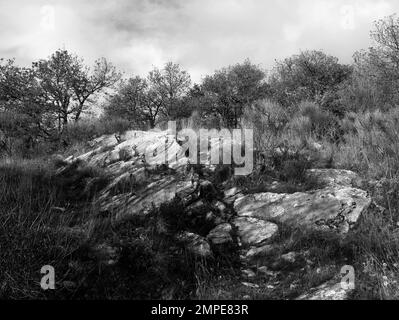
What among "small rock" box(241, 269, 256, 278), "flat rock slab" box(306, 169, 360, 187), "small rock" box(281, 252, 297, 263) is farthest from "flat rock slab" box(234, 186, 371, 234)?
"small rock" box(241, 269, 256, 278)

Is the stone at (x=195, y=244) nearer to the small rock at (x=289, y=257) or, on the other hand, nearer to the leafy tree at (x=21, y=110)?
the small rock at (x=289, y=257)

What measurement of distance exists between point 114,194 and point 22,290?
3.46 metres

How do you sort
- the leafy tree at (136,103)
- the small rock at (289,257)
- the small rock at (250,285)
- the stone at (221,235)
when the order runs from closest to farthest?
the small rock at (250,285) < the small rock at (289,257) < the stone at (221,235) < the leafy tree at (136,103)

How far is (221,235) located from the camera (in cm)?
647

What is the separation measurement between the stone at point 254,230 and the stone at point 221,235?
185 mm

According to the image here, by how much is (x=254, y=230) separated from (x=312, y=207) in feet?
3.64

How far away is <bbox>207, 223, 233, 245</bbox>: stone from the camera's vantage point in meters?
6.34

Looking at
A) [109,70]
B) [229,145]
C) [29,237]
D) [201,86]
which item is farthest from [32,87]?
[29,237]

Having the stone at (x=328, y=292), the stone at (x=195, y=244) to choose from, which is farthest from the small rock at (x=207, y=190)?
the stone at (x=328, y=292)

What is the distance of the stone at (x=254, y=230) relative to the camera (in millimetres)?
6348

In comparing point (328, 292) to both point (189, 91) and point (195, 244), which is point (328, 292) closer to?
point (195, 244)

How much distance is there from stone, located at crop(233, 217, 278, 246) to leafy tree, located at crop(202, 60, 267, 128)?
984cm

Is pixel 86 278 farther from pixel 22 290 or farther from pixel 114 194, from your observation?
pixel 114 194
